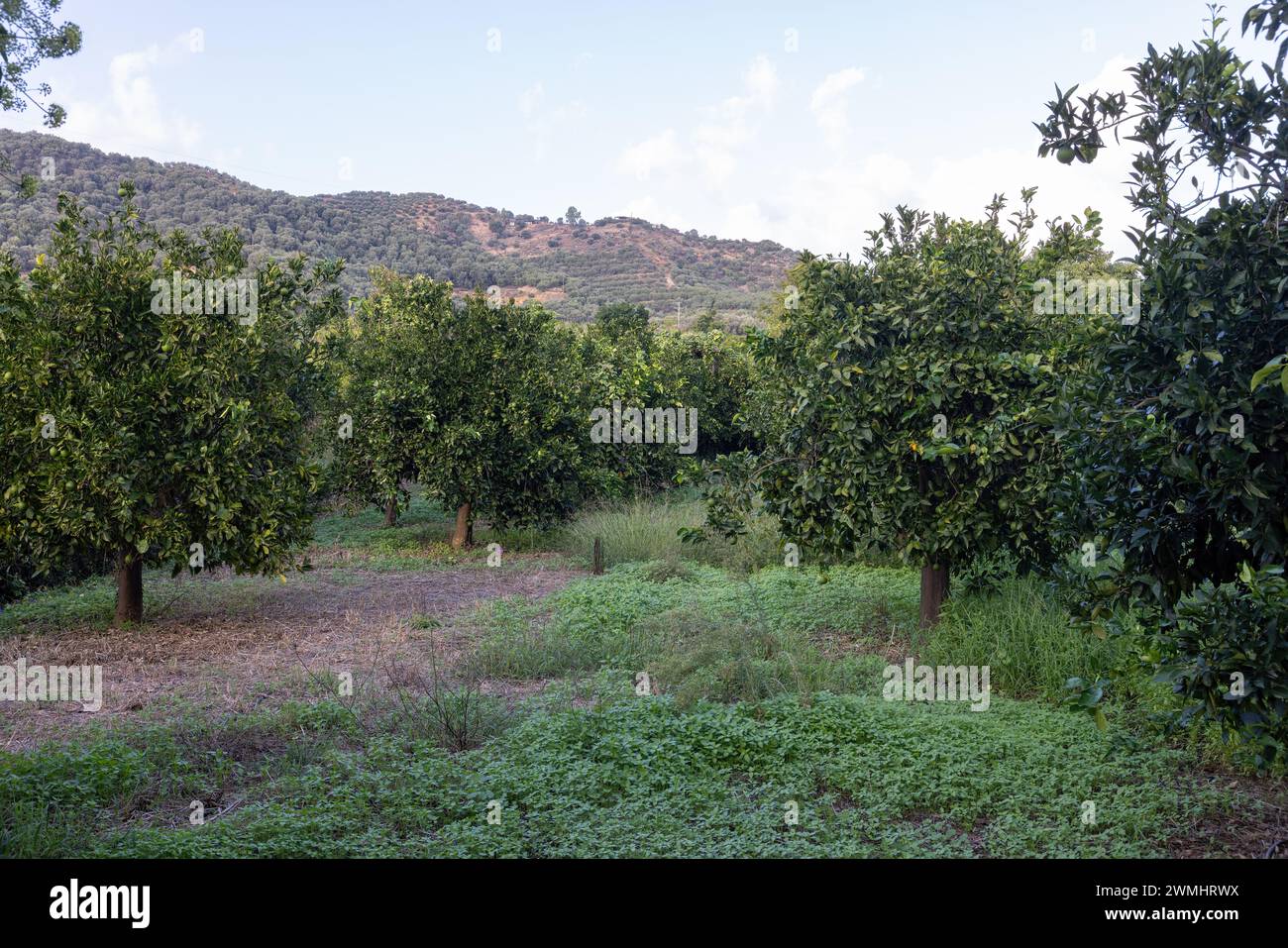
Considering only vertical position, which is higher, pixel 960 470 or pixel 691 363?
pixel 691 363

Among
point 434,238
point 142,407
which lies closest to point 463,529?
point 142,407

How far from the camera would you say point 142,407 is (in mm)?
8898

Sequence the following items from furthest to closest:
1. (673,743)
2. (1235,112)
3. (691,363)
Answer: (691,363), (673,743), (1235,112)

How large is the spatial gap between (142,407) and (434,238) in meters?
49.0

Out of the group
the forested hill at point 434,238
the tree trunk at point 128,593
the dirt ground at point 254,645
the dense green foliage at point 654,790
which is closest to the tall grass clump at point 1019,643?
the dense green foliage at point 654,790

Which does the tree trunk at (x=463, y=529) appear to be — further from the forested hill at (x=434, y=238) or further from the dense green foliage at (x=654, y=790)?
the forested hill at (x=434, y=238)

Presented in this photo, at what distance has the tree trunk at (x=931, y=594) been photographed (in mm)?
8750

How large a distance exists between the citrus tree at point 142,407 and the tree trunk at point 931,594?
19.5ft

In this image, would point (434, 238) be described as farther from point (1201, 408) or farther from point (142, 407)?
point (1201, 408)
